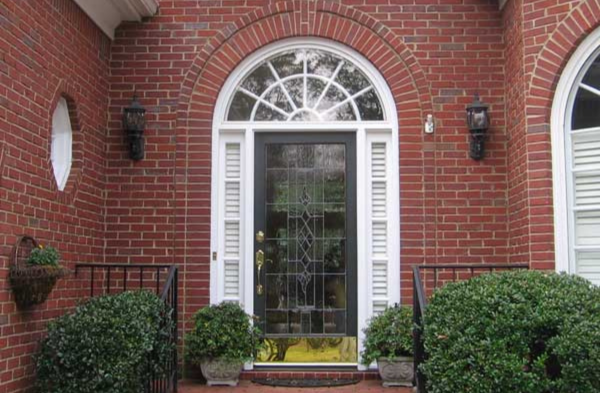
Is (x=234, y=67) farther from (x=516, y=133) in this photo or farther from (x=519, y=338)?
(x=519, y=338)

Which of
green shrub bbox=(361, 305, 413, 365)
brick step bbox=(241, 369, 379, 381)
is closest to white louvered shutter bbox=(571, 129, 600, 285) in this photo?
green shrub bbox=(361, 305, 413, 365)

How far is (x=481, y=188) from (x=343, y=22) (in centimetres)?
186

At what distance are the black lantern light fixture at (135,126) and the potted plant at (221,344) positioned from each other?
1496 millimetres

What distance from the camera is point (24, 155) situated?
4.53 meters

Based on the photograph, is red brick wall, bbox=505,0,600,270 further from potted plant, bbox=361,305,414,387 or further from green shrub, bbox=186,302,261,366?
green shrub, bbox=186,302,261,366

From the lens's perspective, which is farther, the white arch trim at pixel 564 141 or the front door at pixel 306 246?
the front door at pixel 306 246

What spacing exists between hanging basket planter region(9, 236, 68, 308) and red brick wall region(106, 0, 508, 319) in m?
1.41

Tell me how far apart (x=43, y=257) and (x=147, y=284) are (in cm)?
156

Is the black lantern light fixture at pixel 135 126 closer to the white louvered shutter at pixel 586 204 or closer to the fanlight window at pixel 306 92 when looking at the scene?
the fanlight window at pixel 306 92

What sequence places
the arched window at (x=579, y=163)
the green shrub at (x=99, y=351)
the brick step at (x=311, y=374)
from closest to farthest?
the green shrub at (x=99, y=351), the arched window at (x=579, y=163), the brick step at (x=311, y=374)

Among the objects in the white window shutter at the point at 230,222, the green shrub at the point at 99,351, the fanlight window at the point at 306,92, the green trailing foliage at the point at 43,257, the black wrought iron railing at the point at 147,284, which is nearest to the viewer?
the green shrub at the point at 99,351

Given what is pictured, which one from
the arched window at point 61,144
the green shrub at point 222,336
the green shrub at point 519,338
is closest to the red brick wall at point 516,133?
the green shrub at point 519,338

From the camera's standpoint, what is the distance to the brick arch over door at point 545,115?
16.8 feet

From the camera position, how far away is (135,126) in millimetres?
5914
